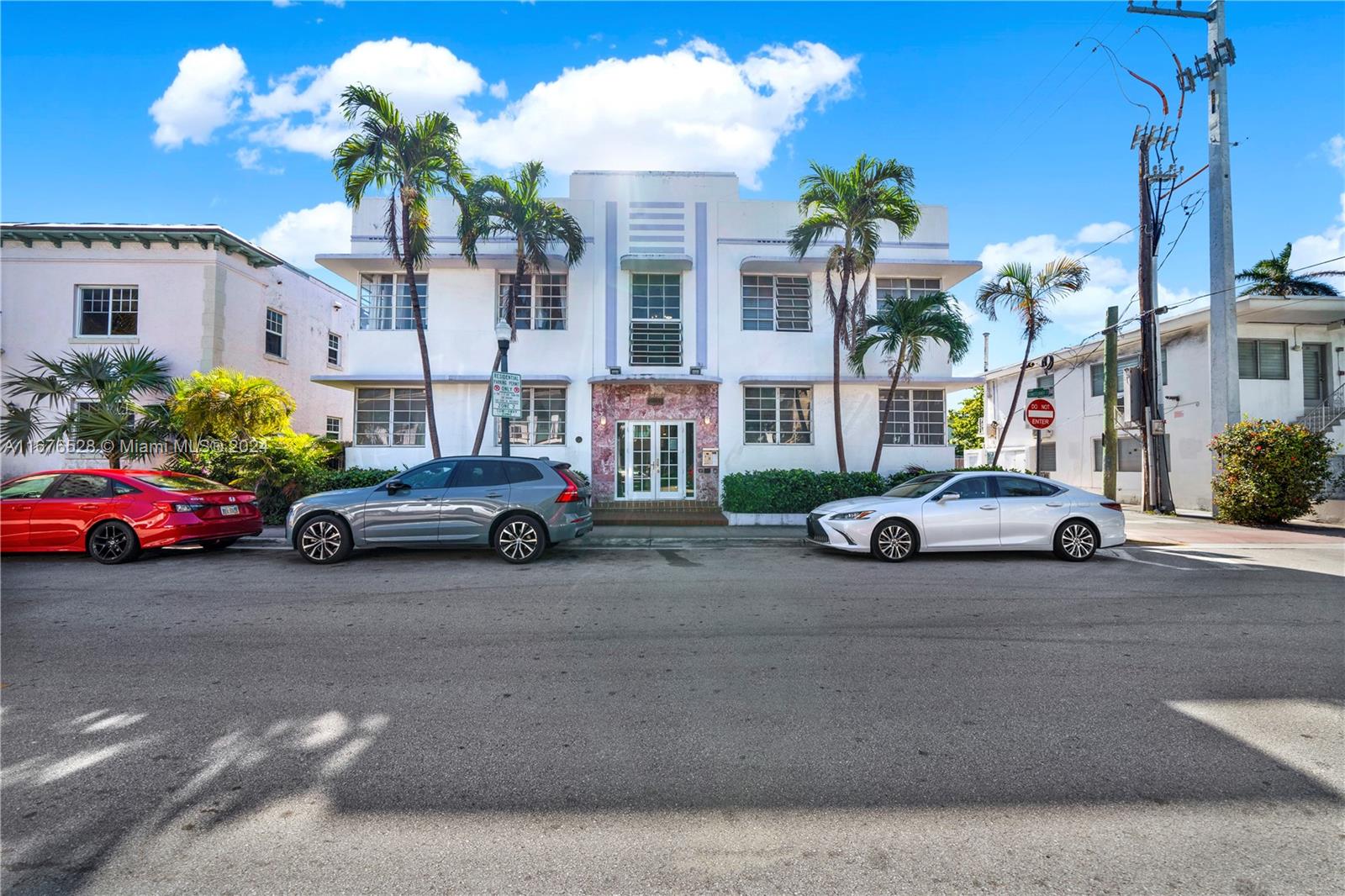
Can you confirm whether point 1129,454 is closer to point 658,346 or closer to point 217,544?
point 658,346

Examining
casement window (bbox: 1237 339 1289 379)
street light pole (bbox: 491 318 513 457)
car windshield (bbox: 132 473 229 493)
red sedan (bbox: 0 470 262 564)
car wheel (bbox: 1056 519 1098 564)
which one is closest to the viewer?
red sedan (bbox: 0 470 262 564)

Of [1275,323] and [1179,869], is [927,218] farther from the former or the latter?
[1179,869]

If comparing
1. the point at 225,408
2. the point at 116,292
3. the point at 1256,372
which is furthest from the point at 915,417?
the point at 116,292

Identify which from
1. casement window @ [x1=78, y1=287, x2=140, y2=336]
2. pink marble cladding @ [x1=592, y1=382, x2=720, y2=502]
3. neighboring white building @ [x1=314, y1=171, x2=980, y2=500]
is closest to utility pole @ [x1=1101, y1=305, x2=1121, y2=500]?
neighboring white building @ [x1=314, y1=171, x2=980, y2=500]

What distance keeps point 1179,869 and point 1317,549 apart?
12.8m

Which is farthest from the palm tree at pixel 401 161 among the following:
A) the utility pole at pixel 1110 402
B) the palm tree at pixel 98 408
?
the utility pole at pixel 1110 402

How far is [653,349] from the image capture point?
17.4m

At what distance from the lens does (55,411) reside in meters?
17.4

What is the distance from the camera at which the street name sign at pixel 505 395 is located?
1167 cm

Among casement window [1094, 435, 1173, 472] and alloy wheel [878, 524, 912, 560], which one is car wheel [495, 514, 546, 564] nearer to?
alloy wheel [878, 524, 912, 560]

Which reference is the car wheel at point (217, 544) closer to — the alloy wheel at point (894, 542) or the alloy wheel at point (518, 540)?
the alloy wheel at point (518, 540)

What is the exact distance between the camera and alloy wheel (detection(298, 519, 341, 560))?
31.0 feet

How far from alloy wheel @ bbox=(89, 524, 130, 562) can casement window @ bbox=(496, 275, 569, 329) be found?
381 inches

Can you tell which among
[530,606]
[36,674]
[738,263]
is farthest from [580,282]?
[36,674]
